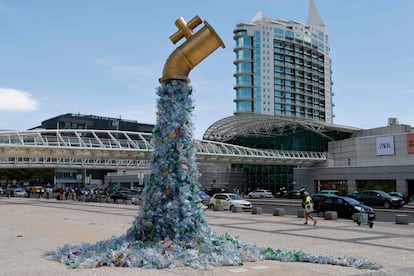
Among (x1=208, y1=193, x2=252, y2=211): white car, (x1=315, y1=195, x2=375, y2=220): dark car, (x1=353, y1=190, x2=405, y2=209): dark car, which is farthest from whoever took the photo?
(x1=353, y1=190, x2=405, y2=209): dark car

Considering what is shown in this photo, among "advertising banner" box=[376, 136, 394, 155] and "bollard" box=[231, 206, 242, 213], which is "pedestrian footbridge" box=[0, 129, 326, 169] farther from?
"advertising banner" box=[376, 136, 394, 155]

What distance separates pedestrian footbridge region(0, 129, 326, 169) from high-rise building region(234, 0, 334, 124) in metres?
51.9

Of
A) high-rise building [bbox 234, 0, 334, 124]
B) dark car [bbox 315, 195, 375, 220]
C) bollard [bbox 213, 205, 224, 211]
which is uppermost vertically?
high-rise building [bbox 234, 0, 334, 124]

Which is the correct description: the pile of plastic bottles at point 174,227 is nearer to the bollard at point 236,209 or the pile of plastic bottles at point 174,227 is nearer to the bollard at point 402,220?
the bollard at point 402,220

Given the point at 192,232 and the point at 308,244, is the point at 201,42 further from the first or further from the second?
the point at 308,244

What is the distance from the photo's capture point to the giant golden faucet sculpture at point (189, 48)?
10.9 m

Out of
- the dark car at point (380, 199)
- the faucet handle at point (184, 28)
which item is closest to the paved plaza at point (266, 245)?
the faucet handle at point (184, 28)

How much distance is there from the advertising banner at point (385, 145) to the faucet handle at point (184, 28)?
45737 mm

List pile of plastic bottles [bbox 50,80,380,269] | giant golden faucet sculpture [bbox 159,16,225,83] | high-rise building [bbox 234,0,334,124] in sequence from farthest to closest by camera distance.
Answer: high-rise building [bbox 234,0,334,124]
giant golden faucet sculpture [bbox 159,16,225,83]
pile of plastic bottles [bbox 50,80,380,269]

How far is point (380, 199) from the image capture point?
3506cm

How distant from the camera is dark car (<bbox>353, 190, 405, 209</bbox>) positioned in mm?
34531

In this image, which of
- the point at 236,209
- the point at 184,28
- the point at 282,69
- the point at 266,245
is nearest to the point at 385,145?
the point at 236,209

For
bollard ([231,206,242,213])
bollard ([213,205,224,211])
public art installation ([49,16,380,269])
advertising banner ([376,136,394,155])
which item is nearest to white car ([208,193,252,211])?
bollard ([213,205,224,211])

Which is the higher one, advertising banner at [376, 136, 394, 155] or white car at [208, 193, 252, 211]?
advertising banner at [376, 136, 394, 155]
